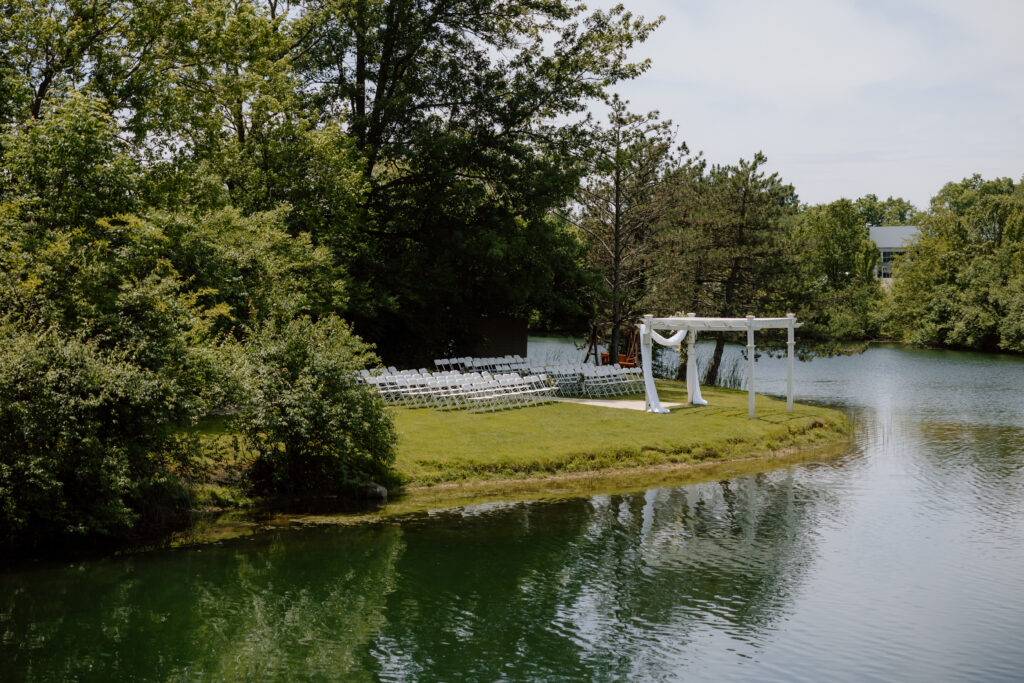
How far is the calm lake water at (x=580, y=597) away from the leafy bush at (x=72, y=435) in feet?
2.44

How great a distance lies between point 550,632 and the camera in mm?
9617

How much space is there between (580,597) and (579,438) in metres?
7.85

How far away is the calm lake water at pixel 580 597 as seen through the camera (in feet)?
28.8

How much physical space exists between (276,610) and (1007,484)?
14.1m

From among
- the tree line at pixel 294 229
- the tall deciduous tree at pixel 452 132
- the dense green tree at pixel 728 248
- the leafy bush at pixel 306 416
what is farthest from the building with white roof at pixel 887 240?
the leafy bush at pixel 306 416

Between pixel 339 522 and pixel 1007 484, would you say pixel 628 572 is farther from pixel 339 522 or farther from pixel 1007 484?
pixel 1007 484

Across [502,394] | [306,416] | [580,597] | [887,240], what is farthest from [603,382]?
[887,240]

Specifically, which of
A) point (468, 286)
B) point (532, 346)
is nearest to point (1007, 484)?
point (468, 286)

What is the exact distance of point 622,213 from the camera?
103 ft

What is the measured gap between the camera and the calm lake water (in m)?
8.78

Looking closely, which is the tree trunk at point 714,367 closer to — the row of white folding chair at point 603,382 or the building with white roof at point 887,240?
the row of white folding chair at point 603,382

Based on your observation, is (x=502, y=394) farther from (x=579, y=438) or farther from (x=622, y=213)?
(x=622, y=213)

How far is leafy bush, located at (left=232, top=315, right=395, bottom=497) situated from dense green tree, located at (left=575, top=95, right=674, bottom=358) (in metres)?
15.9

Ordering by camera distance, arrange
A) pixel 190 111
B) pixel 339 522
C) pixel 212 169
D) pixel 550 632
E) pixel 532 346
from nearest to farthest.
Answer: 1. pixel 550 632
2. pixel 339 522
3. pixel 190 111
4. pixel 212 169
5. pixel 532 346
